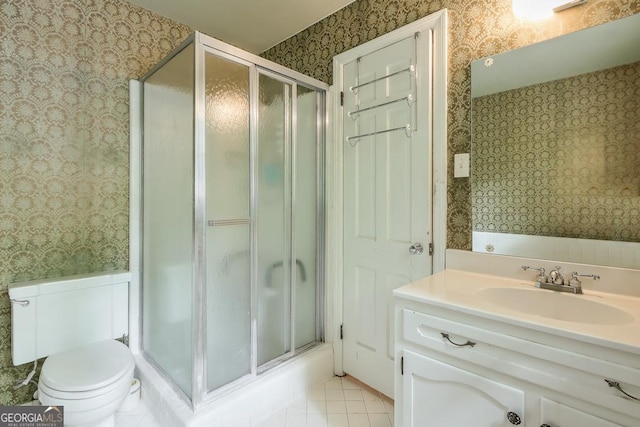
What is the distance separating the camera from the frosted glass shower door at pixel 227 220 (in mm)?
1529

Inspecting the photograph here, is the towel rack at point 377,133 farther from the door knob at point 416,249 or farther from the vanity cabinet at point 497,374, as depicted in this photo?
the vanity cabinet at point 497,374

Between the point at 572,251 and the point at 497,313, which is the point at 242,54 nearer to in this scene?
the point at 497,313

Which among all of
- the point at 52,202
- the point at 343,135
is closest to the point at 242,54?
the point at 343,135

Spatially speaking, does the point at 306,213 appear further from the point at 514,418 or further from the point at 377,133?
the point at 514,418

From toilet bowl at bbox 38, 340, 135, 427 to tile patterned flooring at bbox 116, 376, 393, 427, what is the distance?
17 cm

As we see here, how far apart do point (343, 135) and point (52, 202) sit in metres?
1.80

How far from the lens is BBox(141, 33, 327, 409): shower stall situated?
150cm

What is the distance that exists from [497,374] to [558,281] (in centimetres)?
53

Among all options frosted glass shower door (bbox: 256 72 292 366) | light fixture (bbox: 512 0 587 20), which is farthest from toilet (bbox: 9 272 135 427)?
light fixture (bbox: 512 0 587 20)

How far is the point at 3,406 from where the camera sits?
5.26ft

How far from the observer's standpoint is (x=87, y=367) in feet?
4.94

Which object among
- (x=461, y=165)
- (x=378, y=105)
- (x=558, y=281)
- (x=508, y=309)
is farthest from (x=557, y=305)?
(x=378, y=105)

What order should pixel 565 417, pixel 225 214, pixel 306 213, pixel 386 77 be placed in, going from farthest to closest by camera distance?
pixel 306 213 → pixel 386 77 → pixel 225 214 → pixel 565 417

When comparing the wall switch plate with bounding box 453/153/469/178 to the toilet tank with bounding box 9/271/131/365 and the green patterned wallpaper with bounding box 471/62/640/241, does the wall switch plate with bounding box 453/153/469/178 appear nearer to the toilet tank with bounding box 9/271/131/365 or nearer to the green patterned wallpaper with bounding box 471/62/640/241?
the green patterned wallpaper with bounding box 471/62/640/241
